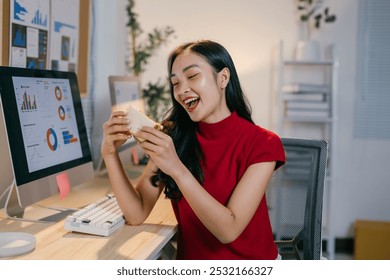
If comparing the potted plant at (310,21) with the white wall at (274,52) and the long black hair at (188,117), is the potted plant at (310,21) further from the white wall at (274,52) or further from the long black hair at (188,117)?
the long black hair at (188,117)

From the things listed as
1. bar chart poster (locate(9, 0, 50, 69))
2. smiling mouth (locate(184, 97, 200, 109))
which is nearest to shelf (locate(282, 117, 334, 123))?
bar chart poster (locate(9, 0, 50, 69))

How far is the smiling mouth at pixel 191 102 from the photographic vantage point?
120 centimetres

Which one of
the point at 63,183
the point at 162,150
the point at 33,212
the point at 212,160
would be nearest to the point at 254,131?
the point at 212,160

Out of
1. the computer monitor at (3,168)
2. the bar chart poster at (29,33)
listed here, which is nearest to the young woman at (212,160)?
the computer monitor at (3,168)

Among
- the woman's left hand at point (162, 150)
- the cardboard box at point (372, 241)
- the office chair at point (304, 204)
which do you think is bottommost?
the cardboard box at point (372, 241)

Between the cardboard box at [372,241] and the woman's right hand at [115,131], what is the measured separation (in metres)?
2.28

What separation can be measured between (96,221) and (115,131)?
0.22 m

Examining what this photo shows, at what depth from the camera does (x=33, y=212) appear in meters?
1.41

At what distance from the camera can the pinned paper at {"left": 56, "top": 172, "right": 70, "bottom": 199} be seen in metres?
1.36

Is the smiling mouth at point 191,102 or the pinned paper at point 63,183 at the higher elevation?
the smiling mouth at point 191,102

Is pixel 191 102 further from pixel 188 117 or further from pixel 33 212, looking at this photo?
pixel 33 212

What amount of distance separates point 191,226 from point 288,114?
6.79 feet
